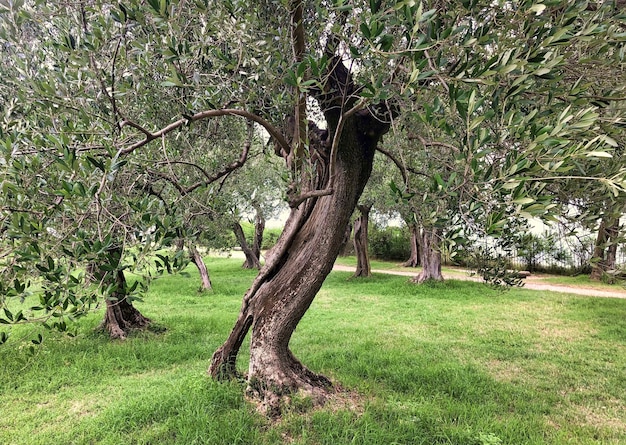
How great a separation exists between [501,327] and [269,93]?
8.62 meters

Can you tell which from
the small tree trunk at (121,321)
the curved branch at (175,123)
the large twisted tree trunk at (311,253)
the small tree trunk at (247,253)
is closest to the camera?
the curved branch at (175,123)

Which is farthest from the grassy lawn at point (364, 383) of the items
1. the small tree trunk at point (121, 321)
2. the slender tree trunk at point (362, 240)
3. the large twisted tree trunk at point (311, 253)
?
the slender tree trunk at point (362, 240)

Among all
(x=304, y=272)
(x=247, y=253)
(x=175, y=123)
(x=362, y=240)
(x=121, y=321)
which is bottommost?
(x=121, y=321)

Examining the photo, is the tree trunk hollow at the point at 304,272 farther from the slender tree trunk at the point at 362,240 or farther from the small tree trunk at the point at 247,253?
the small tree trunk at the point at 247,253

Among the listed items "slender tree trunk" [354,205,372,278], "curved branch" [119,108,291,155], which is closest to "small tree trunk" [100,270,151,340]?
"curved branch" [119,108,291,155]

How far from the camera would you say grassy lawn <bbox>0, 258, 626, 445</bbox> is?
4223 mm

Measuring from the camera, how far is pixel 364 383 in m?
5.47

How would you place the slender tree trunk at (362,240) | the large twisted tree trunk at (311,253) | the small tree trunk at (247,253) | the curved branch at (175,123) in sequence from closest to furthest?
the curved branch at (175,123) < the large twisted tree trunk at (311,253) < the slender tree trunk at (362,240) < the small tree trunk at (247,253)

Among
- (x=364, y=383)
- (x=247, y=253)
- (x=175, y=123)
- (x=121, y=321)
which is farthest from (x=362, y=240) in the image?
(x=175, y=123)

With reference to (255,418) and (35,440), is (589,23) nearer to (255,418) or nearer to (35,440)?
(255,418)

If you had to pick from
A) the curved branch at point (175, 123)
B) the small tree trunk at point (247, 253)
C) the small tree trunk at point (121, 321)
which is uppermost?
the curved branch at point (175, 123)

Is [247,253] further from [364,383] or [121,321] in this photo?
[364,383]

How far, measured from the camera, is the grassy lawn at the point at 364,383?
4.22 m

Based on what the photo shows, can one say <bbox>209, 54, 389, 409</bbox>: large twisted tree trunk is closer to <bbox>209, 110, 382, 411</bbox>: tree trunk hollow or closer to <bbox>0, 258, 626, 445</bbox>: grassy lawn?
<bbox>209, 110, 382, 411</bbox>: tree trunk hollow
